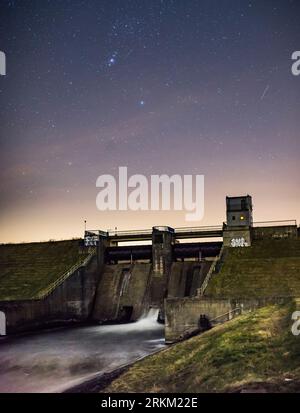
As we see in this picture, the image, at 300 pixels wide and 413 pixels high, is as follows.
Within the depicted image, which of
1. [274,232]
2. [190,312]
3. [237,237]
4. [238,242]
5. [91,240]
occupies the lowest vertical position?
[190,312]

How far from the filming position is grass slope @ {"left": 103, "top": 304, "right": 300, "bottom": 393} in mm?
21391

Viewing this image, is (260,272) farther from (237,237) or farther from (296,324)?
(296,324)

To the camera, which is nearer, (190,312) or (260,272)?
(190,312)

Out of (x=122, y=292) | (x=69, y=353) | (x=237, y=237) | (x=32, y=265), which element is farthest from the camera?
(x=32, y=265)

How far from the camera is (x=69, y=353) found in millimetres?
33031

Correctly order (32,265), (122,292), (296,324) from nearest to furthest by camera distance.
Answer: (296,324) < (122,292) < (32,265)

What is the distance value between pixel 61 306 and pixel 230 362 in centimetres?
2532

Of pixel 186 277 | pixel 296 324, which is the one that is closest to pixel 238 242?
pixel 186 277

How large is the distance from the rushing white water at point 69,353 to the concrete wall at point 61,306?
6.24 ft

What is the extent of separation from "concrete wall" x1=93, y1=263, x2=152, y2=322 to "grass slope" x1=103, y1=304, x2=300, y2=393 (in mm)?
16524

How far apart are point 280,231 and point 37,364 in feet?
93.6

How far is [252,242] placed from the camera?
4603 centimetres

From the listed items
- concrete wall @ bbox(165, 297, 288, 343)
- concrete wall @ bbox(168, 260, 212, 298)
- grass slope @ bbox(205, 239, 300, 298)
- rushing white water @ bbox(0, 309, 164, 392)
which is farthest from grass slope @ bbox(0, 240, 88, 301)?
grass slope @ bbox(205, 239, 300, 298)

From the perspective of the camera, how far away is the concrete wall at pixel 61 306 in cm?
3997
